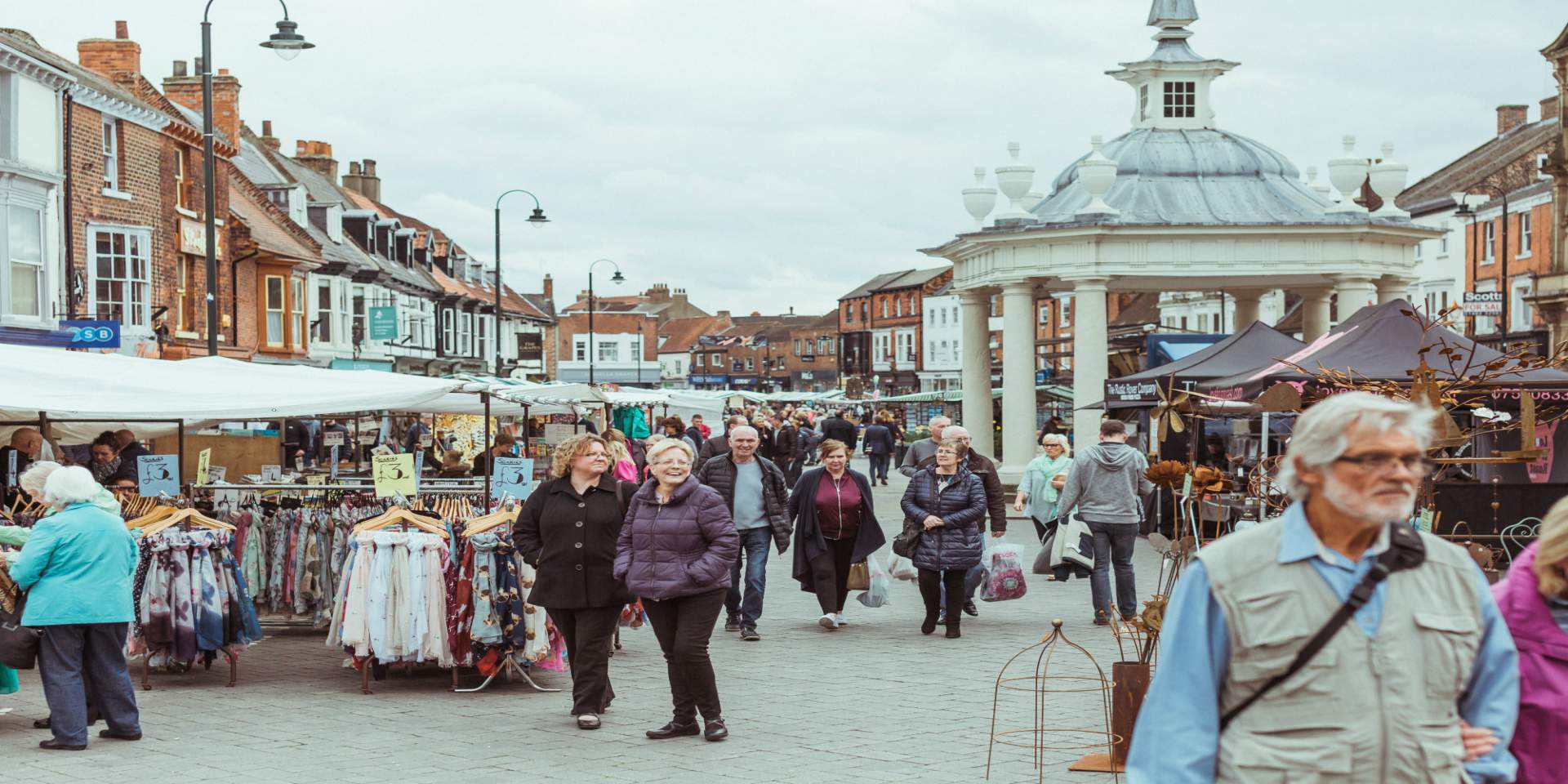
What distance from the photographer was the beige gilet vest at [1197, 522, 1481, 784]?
361cm

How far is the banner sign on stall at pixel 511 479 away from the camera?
12422mm

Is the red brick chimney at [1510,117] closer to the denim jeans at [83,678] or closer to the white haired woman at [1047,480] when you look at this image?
the white haired woman at [1047,480]

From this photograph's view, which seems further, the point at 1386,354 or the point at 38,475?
the point at 1386,354

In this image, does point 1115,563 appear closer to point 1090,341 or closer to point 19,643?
point 19,643

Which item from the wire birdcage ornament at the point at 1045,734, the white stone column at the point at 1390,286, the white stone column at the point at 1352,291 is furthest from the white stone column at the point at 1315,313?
the wire birdcage ornament at the point at 1045,734

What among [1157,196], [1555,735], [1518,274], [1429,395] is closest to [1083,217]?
[1157,196]

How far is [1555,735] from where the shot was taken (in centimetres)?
429

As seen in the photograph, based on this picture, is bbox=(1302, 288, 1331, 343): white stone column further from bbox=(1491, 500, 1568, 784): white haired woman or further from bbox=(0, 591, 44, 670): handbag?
bbox=(1491, 500, 1568, 784): white haired woman

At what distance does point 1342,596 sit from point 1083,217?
24.9 meters

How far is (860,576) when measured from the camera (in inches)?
549

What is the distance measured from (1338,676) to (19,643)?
7.43m

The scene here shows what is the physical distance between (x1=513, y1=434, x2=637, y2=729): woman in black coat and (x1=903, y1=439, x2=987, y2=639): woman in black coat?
13.3 ft

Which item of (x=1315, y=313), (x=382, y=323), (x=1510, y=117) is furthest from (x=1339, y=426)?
(x=1510, y=117)

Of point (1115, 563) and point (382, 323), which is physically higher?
point (382, 323)
